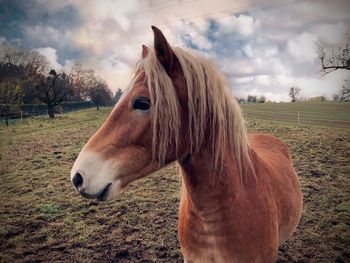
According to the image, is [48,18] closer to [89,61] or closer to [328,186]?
[89,61]

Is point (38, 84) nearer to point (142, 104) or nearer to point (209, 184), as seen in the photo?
point (142, 104)

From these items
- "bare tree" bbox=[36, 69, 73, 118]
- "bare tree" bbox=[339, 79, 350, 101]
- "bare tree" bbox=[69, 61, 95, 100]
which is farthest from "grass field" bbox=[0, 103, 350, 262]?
"bare tree" bbox=[36, 69, 73, 118]

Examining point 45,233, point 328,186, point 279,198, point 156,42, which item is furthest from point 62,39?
point 328,186

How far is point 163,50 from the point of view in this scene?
4.93 feet

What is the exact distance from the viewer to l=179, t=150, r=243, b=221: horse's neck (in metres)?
1.71

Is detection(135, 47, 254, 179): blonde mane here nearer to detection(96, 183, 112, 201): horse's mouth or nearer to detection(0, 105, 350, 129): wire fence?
detection(96, 183, 112, 201): horse's mouth

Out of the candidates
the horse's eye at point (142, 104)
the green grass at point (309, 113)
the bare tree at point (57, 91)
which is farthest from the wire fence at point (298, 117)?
the horse's eye at point (142, 104)

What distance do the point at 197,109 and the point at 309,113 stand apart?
46.9 feet

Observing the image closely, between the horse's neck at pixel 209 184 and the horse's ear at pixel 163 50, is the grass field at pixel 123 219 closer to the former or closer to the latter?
the horse's neck at pixel 209 184

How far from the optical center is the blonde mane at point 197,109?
4.96 feet

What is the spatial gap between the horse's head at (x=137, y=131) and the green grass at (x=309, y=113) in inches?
155

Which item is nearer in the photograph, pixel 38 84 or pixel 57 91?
pixel 38 84

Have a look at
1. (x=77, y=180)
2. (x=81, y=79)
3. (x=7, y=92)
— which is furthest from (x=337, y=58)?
(x=81, y=79)

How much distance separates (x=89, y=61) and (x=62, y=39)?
3.45 ft
